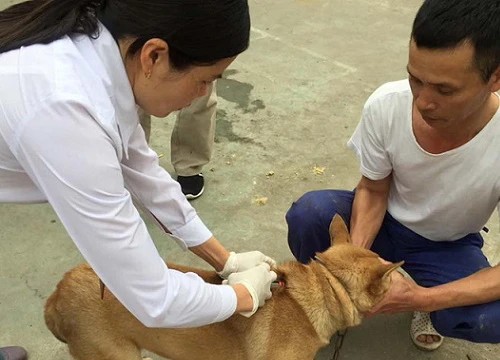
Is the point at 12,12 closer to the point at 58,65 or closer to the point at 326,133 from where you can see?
the point at 58,65

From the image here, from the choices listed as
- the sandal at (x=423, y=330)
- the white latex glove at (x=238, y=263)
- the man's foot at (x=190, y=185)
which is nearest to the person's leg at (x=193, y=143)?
the man's foot at (x=190, y=185)

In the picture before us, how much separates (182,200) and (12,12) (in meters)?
0.93

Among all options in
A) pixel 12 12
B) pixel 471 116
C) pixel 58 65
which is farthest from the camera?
pixel 471 116

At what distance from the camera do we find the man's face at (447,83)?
182 cm

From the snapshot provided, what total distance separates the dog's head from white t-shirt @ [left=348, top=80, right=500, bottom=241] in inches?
17.2

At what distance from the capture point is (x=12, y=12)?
61.5 inches

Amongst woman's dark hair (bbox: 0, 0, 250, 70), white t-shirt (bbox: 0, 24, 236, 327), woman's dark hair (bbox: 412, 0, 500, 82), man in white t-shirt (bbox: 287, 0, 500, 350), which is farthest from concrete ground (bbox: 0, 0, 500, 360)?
woman's dark hair (bbox: 0, 0, 250, 70)

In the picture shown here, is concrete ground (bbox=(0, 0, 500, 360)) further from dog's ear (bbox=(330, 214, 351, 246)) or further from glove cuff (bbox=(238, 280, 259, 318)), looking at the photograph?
glove cuff (bbox=(238, 280, 259, 318))

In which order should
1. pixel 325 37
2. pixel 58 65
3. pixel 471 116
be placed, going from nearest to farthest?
pixel 58 65 → pixel 471 116 → pixel 325 37

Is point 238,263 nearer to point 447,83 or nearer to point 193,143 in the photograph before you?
point 447,83

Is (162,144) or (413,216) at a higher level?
(413,216)

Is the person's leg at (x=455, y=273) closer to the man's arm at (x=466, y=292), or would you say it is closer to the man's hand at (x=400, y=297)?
the man's arm at (x=466, y=292)

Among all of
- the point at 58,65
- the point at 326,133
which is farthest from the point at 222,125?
the point at 58,65

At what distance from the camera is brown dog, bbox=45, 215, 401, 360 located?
2023mm
